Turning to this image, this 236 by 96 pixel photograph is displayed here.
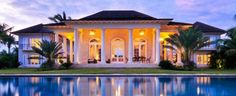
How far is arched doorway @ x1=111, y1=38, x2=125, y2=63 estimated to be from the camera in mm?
43031

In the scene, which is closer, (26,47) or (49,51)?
(49,51)

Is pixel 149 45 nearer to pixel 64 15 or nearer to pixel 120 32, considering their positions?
pixel 120 32

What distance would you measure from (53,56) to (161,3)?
1430cm

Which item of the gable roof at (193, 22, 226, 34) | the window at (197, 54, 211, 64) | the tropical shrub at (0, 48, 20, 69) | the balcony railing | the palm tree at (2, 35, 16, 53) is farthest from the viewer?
the palm tree at (2, 35, 16, 53)

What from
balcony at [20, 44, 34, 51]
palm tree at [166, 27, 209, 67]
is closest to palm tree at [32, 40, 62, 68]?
balcony at [20, 44, 34, 51]

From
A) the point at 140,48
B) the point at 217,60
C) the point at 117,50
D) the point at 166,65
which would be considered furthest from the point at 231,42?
the point at 117,50

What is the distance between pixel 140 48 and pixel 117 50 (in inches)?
104

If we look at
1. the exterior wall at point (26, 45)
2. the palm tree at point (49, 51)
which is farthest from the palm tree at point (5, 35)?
the palm tree at point (49, 51)

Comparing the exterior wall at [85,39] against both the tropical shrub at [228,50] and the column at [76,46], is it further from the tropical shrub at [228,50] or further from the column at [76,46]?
the tropical shrub at [228,50]

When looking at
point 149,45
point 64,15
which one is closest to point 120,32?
point 149,45

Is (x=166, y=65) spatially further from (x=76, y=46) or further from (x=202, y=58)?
(x=202, y=58)

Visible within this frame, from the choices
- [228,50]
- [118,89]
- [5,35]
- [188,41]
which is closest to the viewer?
[118,89]

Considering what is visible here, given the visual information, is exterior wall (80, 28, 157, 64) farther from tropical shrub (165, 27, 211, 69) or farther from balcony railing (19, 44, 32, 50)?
balcony railing (19, 44, 32, 50)

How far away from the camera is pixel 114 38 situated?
43.2m
